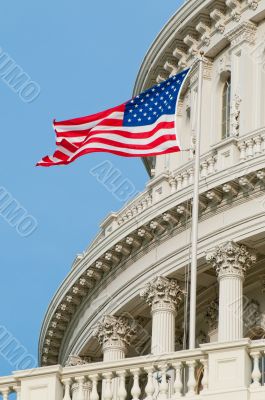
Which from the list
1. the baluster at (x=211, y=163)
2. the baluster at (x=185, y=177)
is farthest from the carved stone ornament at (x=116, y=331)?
the baluster at (x=211, y=163)

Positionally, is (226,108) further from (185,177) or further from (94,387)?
(94,387)

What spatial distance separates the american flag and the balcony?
1015 centimetres

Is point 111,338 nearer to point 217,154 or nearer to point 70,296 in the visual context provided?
point 70,296

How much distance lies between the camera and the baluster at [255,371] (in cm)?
2625

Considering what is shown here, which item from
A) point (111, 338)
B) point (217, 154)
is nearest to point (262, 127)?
point (217, 154)

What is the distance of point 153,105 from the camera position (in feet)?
126

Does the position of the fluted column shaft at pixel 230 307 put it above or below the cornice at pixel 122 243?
below

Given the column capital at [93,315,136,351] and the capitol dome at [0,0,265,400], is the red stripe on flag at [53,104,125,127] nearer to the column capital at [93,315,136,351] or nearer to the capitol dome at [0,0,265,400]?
the capitol dome at [0,0,265,400]

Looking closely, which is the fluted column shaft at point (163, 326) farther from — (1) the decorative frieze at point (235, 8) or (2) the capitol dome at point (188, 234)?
(1) the decorative frieze at point (235, 8)

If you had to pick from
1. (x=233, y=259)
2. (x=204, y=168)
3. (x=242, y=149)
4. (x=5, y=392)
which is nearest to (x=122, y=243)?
(x=204, y=168)

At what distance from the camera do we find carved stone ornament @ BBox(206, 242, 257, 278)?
43125 mm

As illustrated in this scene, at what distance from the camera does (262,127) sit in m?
45.3

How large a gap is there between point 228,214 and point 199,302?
3.97m

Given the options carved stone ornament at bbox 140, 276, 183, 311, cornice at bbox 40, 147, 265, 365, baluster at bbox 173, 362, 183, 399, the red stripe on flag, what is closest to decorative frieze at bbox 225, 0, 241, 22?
cornice at bbox 40, 147, 265, 365
